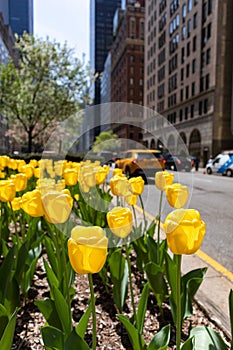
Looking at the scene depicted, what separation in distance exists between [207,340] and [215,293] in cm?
104

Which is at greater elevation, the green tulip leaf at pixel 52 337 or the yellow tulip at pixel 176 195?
the yellow tulip at pixel 176 195

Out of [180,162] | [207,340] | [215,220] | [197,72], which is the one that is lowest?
[215,220]

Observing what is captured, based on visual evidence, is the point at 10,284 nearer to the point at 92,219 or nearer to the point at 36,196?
the point at 36,196

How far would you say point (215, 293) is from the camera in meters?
2.25

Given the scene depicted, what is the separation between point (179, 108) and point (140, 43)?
44.3 metres

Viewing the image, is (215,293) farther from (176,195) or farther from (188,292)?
(176,195)

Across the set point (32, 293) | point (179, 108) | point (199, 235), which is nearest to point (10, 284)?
point (32, 293)

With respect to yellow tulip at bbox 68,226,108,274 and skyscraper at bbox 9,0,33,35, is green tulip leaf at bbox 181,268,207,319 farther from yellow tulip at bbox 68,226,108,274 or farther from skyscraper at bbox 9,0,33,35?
skyscraper at bbox 9,0,33,35

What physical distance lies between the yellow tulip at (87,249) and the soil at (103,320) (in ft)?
3.21

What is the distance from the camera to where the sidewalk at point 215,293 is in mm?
1897

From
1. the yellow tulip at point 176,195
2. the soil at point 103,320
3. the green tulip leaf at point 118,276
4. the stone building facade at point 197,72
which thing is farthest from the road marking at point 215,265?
the stone building facade at point 197,72

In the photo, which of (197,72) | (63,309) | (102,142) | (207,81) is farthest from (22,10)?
(197,72)

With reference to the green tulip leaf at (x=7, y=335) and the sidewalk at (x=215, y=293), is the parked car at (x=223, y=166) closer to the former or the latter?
the sidewalk at (x=215, y=293)

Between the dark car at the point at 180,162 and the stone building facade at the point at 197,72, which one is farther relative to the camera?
the stone building facade at the point at 197,72
